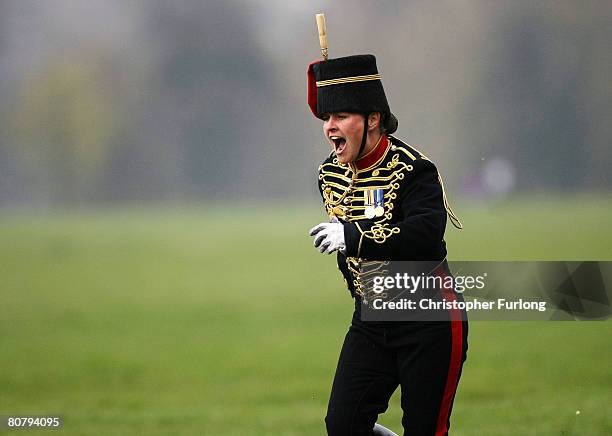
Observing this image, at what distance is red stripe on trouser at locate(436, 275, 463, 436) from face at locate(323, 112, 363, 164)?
23.9 inches

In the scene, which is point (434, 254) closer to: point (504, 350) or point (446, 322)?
point (446, 322)

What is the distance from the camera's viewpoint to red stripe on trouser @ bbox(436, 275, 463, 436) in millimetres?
3596

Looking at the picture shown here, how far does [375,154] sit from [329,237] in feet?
1.43

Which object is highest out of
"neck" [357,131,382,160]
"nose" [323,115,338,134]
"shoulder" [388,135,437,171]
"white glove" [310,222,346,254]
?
"nose" [323,115,338,134]

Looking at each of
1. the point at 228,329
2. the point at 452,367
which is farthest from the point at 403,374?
the point at 228,329

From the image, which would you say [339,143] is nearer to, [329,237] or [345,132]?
[345,132]

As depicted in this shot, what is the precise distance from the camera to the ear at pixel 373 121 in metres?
3.64

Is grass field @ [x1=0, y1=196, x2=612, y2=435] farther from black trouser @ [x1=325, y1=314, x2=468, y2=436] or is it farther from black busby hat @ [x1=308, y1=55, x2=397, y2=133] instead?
black busby hat @ [x1=308, y1=55, x2=397, y2=133]

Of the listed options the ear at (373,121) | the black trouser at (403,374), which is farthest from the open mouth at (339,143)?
the black trouser at (403,374)

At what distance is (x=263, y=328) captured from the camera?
1123 centimetres

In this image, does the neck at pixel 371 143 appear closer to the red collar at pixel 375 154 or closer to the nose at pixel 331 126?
the red collar at pixel 375 154

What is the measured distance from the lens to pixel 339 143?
11.9 feet

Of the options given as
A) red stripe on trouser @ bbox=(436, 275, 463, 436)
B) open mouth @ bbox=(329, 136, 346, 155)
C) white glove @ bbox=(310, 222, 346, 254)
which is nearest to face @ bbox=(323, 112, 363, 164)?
open mouth @ bbox=(329, 136, 346, 155)

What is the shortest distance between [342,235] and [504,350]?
6064 mm
